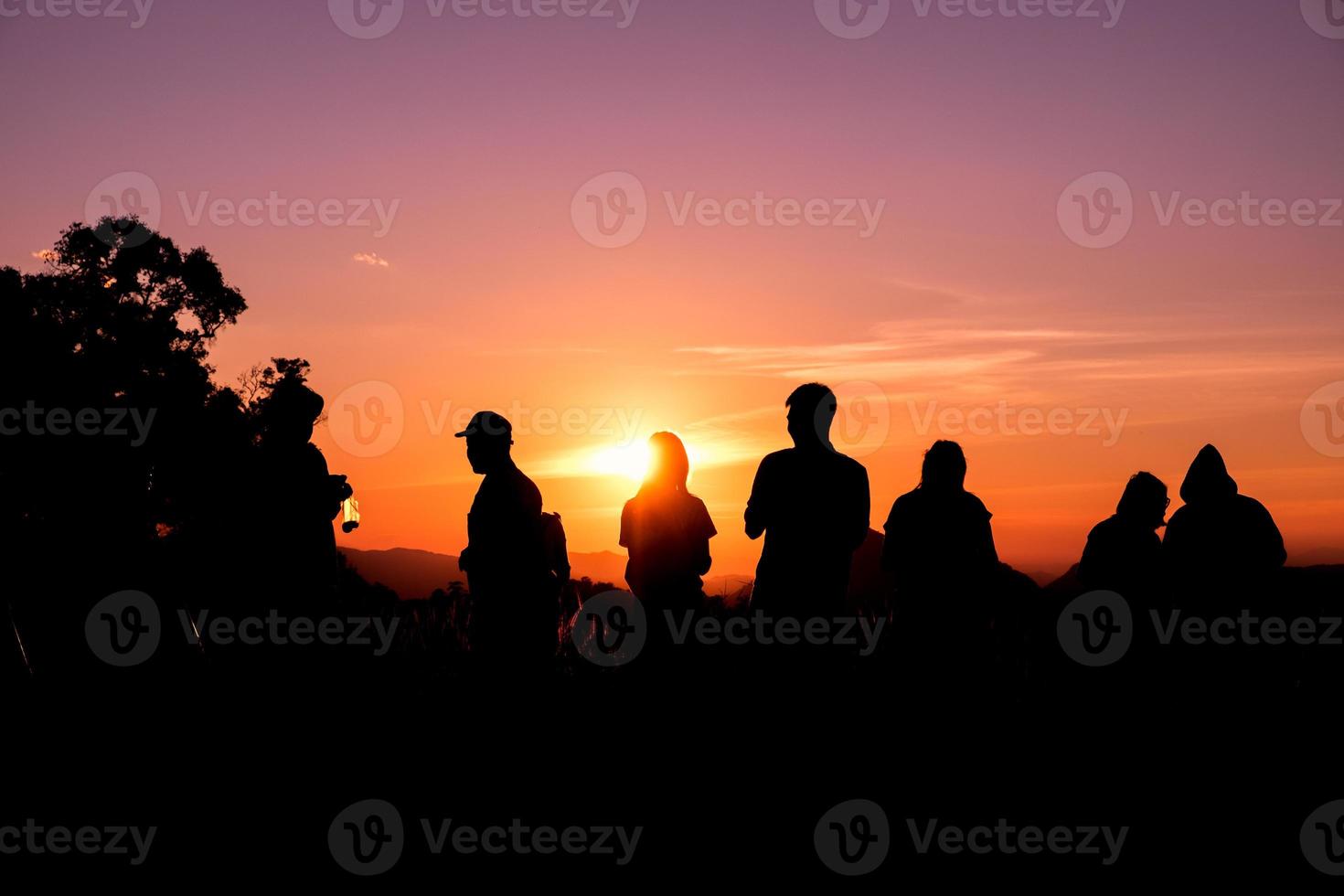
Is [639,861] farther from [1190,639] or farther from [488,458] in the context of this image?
[1190,639]

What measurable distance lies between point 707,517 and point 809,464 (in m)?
1.72

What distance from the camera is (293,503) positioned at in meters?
6.80

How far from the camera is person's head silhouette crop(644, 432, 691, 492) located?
8023 millimetres

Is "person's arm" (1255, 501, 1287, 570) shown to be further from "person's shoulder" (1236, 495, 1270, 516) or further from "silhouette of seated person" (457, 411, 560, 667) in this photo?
"silhouette of seated person" (457, 411, 560, 667)

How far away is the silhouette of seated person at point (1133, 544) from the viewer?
26.2 feet

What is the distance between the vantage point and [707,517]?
8234 millimetres

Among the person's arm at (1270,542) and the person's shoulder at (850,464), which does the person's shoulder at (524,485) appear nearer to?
the person's shoulder at (850,464)

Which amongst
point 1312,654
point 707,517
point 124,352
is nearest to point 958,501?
point 707,517
